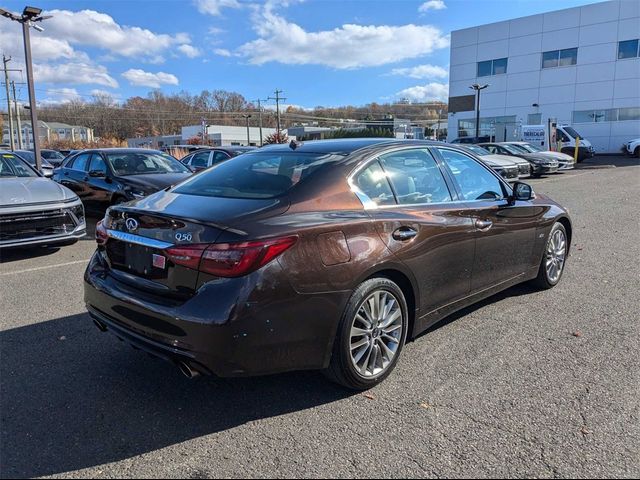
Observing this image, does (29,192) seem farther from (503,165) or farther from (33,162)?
(503,165)

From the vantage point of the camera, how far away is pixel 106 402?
3055mm

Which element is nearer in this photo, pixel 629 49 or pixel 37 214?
pixel 37 214

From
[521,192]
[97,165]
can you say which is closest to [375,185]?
[521,192]

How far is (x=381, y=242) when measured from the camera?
125 inches

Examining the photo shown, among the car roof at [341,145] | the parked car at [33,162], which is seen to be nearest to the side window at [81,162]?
the parked car at [33,162]

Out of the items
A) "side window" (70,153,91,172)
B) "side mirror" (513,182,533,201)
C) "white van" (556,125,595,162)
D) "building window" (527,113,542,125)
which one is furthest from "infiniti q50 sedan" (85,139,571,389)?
"building window" (527,113,542,125)

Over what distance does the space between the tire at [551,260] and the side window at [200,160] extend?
9.66 meters

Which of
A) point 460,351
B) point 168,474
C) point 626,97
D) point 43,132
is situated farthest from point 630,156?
point 43,132

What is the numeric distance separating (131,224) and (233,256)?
0.87 m

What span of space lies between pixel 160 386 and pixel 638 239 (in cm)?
784

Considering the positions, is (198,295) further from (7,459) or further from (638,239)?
(638,239)

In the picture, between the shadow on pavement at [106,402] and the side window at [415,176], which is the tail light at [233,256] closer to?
the shadow on pavement at [106,402]

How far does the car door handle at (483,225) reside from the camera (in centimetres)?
405

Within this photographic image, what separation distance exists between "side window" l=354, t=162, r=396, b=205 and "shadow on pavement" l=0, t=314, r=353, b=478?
1.31 m
